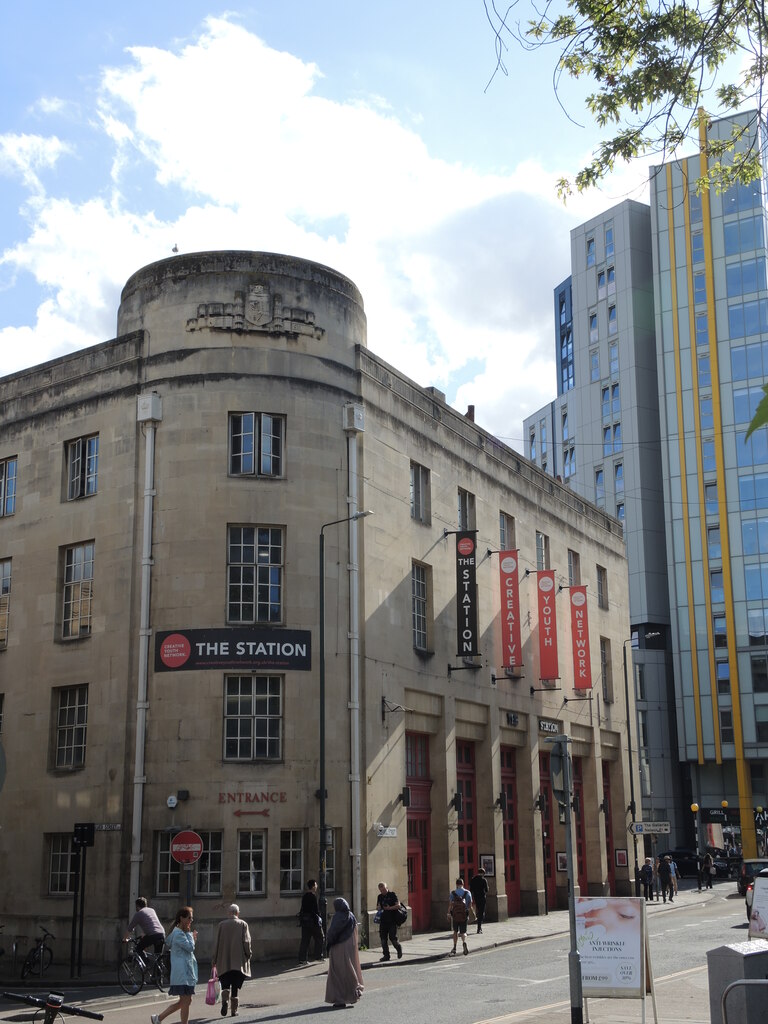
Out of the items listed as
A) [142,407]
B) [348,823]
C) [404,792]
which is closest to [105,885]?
[348,823]

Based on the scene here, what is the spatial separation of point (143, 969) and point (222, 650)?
807cm

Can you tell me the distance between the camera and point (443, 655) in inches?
1393

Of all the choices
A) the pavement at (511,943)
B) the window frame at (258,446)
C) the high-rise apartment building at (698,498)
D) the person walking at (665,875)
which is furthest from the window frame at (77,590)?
the high-rise apartment building at (698,498)

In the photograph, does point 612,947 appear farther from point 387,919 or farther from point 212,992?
point 387,919

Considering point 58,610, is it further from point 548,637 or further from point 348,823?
point 548,637

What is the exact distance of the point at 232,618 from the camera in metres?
29.2

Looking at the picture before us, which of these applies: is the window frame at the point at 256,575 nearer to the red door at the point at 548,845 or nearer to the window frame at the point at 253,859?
the window frame at the point at 253,859

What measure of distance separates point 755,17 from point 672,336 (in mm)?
70324

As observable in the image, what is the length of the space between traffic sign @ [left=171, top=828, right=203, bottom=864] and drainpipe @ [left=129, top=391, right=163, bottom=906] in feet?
5.45

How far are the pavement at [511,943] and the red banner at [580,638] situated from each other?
8.45 meters

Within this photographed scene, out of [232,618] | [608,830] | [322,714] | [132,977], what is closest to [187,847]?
[132,977]

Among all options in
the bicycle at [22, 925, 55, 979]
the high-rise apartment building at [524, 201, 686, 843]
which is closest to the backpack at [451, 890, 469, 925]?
the bicycle at [22, 925, 55, 979]

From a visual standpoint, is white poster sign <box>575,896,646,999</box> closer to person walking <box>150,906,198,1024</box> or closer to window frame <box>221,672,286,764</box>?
person walking <box>150,906,198,1024</box>

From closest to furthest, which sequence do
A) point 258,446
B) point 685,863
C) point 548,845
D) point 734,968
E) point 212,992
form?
point 734,968, point 212,992, point 258,446, point 548,845, point 685,863
